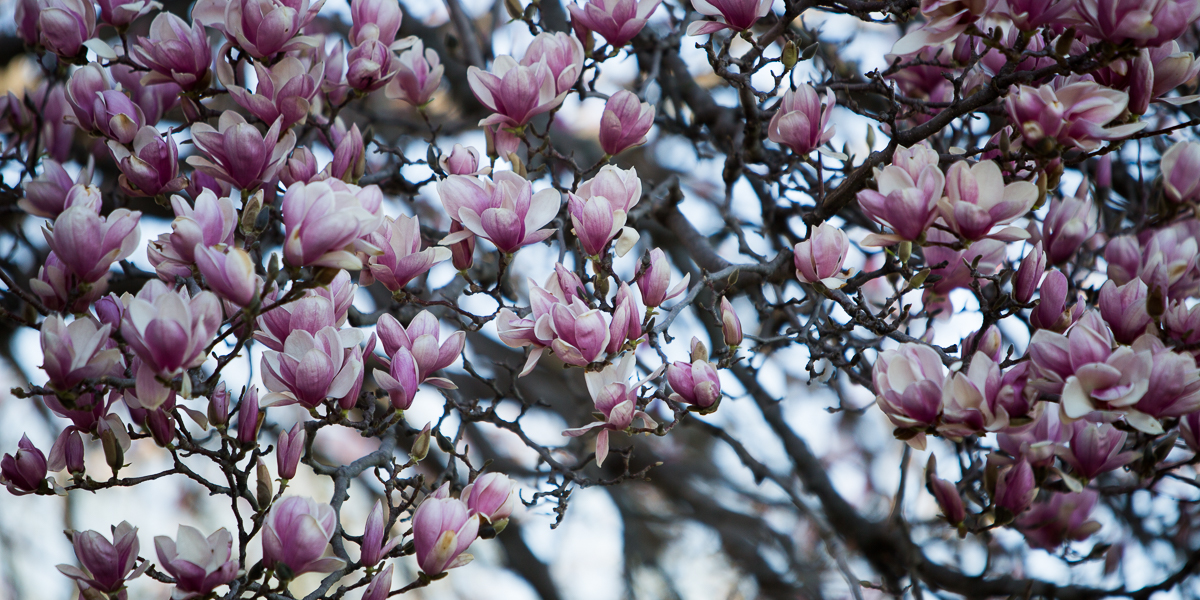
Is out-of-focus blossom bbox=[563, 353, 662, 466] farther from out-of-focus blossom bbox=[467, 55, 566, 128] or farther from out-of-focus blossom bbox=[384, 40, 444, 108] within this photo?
out-of-focus blossom bbox=[384, 40, 444, 108]

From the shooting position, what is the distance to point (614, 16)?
120 centimetres

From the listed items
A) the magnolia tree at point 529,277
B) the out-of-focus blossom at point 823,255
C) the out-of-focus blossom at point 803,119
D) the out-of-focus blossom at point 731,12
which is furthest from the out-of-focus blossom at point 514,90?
the out-of-focus blossom at point 823,255

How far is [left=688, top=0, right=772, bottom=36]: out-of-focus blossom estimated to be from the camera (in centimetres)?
106

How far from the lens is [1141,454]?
A: 1085mm

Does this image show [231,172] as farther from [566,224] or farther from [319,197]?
[566,224]

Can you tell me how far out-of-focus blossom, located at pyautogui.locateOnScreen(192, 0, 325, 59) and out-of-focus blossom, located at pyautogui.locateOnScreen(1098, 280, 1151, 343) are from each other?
1124mm

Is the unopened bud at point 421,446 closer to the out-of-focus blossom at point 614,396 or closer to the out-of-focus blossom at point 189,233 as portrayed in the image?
the out-of-focus blossom at point 614,396

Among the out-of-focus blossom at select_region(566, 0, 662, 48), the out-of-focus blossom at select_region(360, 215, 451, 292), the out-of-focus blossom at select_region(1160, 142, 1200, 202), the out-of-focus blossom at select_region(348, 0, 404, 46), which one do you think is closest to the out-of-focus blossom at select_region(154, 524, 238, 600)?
the out-of-focus blossom at select_region(360, 215, 451, 292)

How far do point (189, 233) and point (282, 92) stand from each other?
0.33m

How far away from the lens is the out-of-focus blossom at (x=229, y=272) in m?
0.78

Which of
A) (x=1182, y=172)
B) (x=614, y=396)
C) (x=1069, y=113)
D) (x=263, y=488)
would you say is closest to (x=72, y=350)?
(x=263, y=488)

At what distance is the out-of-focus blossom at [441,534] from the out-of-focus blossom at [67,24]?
0.88m

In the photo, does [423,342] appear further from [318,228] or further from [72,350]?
[72,350]

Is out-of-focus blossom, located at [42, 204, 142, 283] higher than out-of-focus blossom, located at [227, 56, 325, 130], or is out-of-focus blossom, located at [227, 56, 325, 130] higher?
out-of-focus blossom, located at [227, 56, 325, 130]
